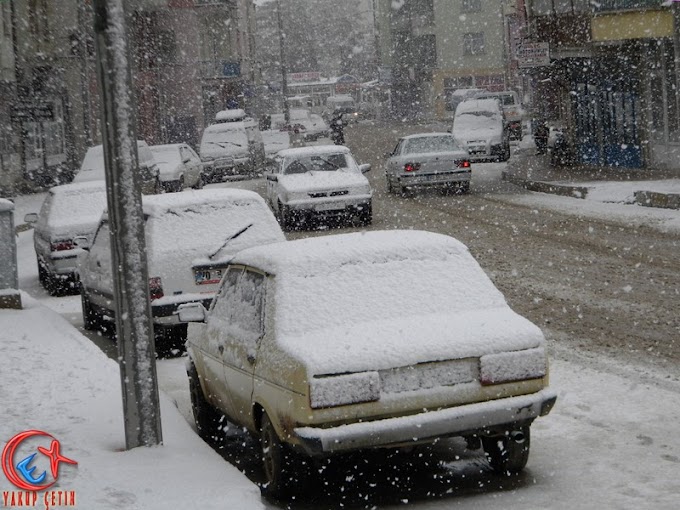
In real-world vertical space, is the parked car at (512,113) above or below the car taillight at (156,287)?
above

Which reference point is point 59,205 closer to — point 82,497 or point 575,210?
point 575,210

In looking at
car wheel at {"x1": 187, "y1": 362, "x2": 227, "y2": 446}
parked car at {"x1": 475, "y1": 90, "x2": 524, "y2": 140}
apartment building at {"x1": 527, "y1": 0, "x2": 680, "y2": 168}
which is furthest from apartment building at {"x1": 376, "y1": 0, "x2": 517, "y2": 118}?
car wheel at {"x1": 187, "y1": 362, "x2": 227, "y2": 446}

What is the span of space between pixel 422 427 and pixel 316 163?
17.2m

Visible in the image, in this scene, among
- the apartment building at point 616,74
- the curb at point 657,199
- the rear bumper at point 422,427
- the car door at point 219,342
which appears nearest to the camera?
the rear bumper at point 422,427

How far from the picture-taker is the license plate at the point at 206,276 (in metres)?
11.6

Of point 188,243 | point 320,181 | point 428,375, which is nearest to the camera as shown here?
point 428,375

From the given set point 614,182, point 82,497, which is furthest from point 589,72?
point 82,497

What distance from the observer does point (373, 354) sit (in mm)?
6375

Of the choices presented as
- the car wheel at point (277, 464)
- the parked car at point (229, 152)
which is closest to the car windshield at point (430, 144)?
the parked car at point (229, 152)

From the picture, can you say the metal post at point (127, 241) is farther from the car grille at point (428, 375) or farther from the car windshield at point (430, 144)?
the car windshield at point (430, 144)

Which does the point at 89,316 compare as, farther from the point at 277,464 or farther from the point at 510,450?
the point at 510,450

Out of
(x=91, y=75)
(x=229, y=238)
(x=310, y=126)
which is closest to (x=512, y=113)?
(x=91, y=75)

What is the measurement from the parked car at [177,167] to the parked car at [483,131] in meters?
8.28

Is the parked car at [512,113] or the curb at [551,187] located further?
the parked car at [512,113]
